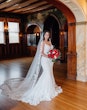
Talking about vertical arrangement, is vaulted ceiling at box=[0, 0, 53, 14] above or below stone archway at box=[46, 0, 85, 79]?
above

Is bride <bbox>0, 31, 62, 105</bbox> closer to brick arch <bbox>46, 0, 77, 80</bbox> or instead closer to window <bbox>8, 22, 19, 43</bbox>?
brick arch <bbox>46, 0, 77, 80</bbox>

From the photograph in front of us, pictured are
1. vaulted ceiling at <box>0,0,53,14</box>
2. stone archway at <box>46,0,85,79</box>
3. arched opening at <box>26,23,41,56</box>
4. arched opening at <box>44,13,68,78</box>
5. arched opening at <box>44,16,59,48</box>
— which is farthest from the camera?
arched opening at <box>26,23,41,56</box>

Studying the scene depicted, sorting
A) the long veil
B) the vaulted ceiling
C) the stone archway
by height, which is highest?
the vaulted ceiling

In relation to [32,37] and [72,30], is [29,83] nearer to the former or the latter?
[72,30]

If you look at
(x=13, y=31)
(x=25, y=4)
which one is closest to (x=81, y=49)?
(x=25, y=4)

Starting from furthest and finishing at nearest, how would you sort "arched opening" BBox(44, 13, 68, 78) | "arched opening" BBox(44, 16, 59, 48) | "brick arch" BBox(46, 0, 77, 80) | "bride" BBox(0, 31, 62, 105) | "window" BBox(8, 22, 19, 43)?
1. "window" BBox(8, 22, 19, 43)
2. "arched opening" BBox(44, 16, 59, 48)
3. "arched opening" BBox(44, 13, 68, 78)
4. "brick arch" BBox(46, 0, 77, 80)
5. "bride" BBox(0, 31, 62, 105)

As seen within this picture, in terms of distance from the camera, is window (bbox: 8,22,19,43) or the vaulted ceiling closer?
the vaulted ceiling

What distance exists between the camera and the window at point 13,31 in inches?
463

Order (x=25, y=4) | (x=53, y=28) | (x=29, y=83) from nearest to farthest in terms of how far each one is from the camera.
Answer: (x=29, y=83), (x=25, y=4), (x=53, y=28)

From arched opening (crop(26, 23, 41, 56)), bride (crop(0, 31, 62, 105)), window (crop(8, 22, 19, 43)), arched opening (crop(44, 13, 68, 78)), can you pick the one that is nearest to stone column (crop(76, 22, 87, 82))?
bride (crop(0, 31, 62, 105))

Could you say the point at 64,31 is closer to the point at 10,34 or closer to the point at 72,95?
the point at 10,34

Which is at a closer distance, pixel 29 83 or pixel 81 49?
pixel 29 83

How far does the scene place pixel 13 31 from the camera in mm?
11922

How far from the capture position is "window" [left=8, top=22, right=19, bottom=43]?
11.8m
